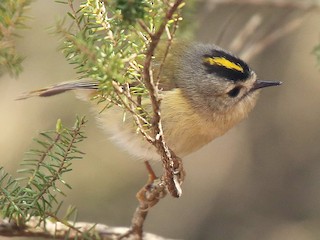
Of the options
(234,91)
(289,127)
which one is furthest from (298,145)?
(234,91)

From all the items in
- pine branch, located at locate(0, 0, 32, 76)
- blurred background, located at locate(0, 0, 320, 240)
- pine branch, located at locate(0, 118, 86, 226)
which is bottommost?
blurred background, located at locate(0, 0, 320, 240)

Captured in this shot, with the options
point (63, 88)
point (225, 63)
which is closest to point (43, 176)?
point (63, 88)

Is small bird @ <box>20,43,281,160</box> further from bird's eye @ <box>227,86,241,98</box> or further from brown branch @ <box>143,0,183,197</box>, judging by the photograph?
brown branch @ <box>143,0,183,197</box>

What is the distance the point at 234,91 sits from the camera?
2.40 meters

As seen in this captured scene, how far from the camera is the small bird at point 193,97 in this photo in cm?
226

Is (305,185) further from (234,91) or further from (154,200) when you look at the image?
(154,200)

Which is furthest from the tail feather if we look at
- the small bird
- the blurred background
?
the blurred background

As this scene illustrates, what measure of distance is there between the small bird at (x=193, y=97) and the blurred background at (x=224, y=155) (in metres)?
1.40

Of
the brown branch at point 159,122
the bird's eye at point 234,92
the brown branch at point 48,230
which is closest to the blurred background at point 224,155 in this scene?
the bird's eye at point 234,92

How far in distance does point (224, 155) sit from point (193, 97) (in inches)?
77.1

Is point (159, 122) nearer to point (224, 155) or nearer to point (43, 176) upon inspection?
point (43, 176)

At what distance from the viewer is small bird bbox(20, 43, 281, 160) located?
2256 mm

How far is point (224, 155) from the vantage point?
4.26 meters

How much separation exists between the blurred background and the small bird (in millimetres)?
1401
